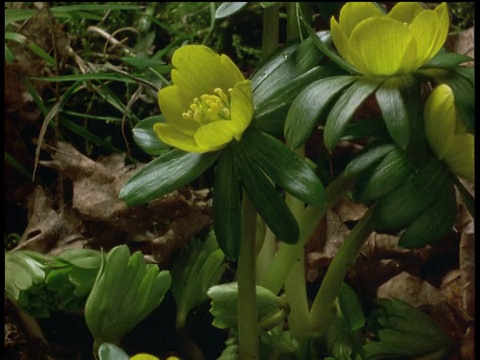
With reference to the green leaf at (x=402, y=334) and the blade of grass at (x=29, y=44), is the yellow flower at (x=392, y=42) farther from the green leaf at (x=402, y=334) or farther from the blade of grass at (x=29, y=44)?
the blade of grass at (x=29, y=44)

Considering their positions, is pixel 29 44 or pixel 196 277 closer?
pixel 196 277

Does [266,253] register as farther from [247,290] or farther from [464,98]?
[464,98]

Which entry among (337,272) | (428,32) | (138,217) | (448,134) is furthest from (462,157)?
(138,217)

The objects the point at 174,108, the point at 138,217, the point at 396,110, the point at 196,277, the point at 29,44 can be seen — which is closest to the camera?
the point at 396,110

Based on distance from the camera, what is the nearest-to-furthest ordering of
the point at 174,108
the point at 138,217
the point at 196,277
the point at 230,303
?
the point at 174,108 < the point at 230,303 < the point at 196,277 < the point at 138,217

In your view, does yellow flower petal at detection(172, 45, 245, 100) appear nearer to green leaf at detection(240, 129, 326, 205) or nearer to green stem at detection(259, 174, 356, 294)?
→ green leaf at detection(240, 129, 326, 205)

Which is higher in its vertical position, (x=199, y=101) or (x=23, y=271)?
(x=199, y=101)

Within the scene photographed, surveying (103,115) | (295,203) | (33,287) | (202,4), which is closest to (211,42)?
(202,4)
